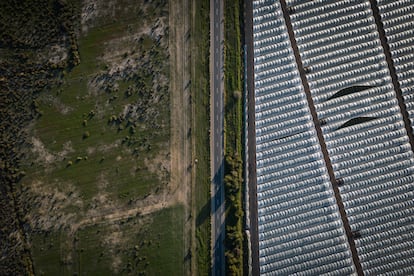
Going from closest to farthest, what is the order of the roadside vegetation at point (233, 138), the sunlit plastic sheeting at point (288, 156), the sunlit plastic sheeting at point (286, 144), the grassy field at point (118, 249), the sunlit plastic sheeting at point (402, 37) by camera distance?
the grassy field at point (118, 249)
the roadside vegetation at point (233, 138)
the sunlit plastic sheeting at point (288, 156)
the sunlit plastic sheeting at point (286, 144)
the sunlit plastic sheeting at point (402, 37)

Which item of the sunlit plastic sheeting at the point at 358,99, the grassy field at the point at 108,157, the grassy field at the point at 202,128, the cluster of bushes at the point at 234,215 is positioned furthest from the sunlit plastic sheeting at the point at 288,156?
the grassy field at the point at 108,157

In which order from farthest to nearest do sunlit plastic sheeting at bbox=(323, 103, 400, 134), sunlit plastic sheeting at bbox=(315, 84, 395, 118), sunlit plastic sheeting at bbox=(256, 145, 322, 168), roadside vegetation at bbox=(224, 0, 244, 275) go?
sunlit plastic sheeting at bbox=(315, 84, 395, 118)
sunlit plastic sheeting at bbox=(323, 103, 400, 134)
sunlit plastic sheeting at bbox=(256, 145, 322, 168)
roadside vegetation at bbox=(224, 0, 244, 275)

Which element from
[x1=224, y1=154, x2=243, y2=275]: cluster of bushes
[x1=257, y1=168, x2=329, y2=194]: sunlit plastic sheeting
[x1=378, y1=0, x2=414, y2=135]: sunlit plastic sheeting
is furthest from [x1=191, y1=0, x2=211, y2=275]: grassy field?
[x1=378, y1=0, x2=414, y2=135]: sunlit plastic sheeting

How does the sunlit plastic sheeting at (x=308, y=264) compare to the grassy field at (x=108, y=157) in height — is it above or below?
below

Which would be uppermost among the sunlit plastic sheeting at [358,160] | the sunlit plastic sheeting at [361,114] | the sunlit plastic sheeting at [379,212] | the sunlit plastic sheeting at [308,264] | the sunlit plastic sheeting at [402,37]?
the sunlit plastic sheeting at [402,37]

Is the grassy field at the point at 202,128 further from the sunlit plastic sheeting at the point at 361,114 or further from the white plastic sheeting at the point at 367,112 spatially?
the sunlit plastic sheeting at the point at 361,114

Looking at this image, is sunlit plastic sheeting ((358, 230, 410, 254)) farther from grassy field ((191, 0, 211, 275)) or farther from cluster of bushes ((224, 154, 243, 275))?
grassy field ((191, 0, 211, 275))

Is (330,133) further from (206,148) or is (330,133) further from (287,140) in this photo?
(206,148)

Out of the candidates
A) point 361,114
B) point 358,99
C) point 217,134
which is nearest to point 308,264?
point 217,134
